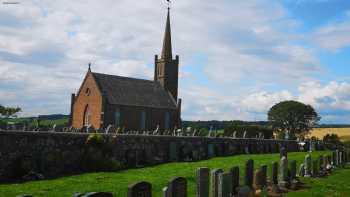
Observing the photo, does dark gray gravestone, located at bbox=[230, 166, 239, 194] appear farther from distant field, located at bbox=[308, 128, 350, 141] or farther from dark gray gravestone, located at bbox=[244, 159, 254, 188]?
distant field, located at bbox=[308, 128, 350, 141]

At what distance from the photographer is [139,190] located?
9781 mm

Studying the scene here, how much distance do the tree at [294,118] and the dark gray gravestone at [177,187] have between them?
7820 cm

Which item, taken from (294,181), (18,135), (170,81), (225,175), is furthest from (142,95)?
(225,175)

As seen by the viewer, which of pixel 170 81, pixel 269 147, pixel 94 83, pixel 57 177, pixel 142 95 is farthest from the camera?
pixel 170 81

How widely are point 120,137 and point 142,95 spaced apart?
113 ft

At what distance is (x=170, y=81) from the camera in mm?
72875

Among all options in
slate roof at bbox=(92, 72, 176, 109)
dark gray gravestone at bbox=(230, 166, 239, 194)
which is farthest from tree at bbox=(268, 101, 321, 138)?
dark gray gravestone at bbox=(230, 166, 239, 194)

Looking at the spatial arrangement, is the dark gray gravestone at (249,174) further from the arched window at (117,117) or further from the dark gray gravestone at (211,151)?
the arched window at (117,117)

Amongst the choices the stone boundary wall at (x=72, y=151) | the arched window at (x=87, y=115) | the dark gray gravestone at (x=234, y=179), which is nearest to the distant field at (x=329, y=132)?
the arched window at (x=87, y=115)

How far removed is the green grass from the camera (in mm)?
18156

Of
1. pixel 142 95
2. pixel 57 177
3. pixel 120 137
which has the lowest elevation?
pixel 57 177

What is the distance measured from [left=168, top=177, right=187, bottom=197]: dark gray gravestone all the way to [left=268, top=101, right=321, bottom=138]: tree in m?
78.2

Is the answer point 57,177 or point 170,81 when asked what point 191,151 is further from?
point 170,81

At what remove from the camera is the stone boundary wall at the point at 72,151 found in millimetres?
23812
